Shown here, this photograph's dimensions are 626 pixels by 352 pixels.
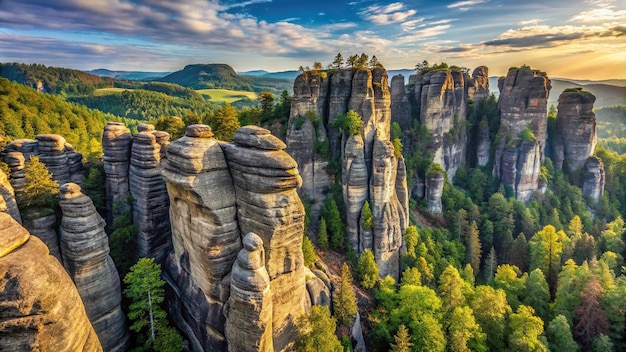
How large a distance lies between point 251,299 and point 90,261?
10.9 m

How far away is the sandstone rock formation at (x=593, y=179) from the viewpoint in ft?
193

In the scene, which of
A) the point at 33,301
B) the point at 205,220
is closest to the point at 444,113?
the point at 205,220

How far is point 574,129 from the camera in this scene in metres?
60.0

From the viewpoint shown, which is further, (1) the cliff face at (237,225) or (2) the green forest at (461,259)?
(2) the green forest at (461,259)

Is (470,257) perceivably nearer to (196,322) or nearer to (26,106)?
(196,322)

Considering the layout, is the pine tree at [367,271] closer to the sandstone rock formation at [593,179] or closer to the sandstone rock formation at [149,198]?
the sandstone rock formation at [149,198]

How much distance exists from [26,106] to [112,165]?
181 feet

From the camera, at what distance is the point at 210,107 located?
459 feet

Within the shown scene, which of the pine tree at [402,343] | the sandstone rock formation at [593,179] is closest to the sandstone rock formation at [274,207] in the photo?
the pine tree at [402,343]

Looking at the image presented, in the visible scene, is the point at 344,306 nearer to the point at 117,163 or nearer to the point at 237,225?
the point at 237,225

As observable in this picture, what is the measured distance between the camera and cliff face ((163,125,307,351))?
59.7 feet

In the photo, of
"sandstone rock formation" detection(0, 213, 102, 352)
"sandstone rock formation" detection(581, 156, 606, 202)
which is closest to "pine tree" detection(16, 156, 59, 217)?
"sandstone rock formation" detection(0, 213, 102, 352)

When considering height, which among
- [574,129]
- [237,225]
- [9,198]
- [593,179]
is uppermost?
[574,129]

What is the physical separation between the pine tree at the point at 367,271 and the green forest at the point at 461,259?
0.13 meters
